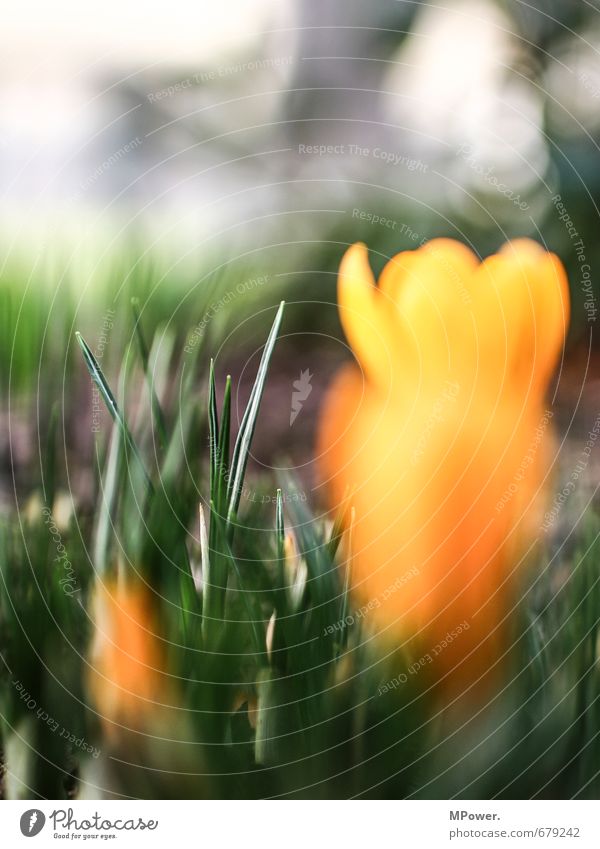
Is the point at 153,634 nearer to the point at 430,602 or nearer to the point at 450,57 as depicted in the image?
the point at 430,602

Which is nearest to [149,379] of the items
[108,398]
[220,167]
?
[108,398]

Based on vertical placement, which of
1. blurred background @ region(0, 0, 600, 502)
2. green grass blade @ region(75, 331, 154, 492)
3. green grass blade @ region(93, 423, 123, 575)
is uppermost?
blurred background @ region(0, 0, 600, 502)

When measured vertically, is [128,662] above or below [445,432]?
below

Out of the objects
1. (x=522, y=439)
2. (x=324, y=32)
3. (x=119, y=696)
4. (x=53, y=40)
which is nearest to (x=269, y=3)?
(x=324, y=32)
